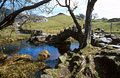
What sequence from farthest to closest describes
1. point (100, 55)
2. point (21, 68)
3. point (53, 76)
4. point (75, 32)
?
point (75, 32), point (21, 68), point (100, 55), point (53, 76)

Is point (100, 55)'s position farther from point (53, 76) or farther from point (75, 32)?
point (75, 32)

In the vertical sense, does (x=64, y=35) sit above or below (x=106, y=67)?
above

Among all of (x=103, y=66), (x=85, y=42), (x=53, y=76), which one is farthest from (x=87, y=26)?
(x=53, y=76)

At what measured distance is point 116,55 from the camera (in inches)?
319

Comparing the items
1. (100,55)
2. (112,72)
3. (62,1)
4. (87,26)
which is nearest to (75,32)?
(62,1)

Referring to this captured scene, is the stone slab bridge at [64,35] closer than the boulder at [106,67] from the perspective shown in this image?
No

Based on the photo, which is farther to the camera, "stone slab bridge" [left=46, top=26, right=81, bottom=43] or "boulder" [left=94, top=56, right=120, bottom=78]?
"stone slab bridge" [left=46, top=26, right=81, bottom=43]

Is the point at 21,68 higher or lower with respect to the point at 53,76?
lower

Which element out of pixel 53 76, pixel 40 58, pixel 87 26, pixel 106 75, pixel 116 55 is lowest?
pixel 40 58

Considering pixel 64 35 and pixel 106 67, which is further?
pixel 64 35

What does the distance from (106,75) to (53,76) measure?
379 cm

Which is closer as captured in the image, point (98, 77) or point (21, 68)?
point (98, 77)

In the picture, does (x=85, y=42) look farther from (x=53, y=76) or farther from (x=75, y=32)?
(x=75, y=32)

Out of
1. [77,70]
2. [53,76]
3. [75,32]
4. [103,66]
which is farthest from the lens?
[75,32]
